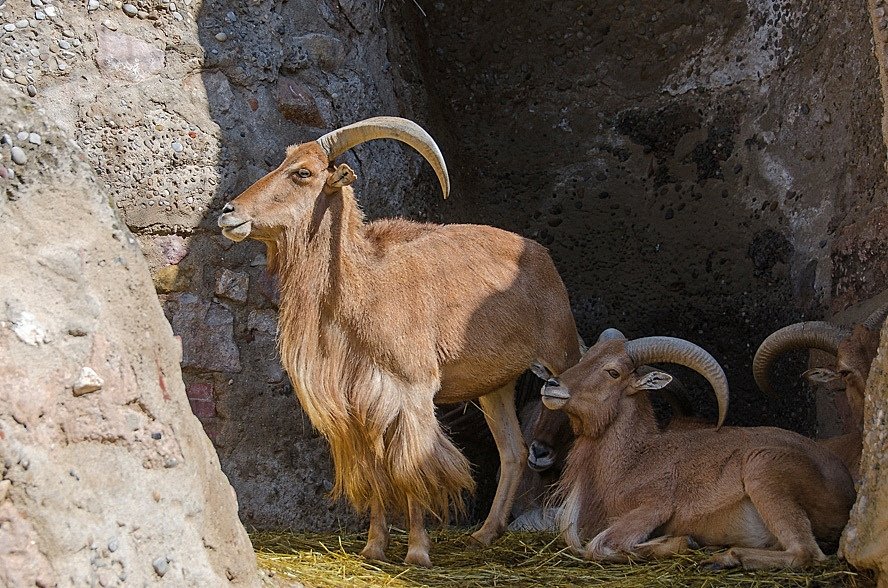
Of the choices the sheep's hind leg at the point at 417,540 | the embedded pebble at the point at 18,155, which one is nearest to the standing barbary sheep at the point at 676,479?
the sheep's hind leg at the point at 417,540

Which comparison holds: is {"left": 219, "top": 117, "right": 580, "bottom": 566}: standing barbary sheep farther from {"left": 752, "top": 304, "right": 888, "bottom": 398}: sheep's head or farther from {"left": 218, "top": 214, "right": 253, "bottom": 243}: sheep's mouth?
{"left": 752, "top": 304, "right": 888, "bottom": 398}: sheep's head

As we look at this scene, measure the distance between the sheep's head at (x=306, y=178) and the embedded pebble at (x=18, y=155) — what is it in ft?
6.82

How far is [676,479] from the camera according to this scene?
6656 millimetres

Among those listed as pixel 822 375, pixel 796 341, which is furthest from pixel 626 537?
pixel 796 341

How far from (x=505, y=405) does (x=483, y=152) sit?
2.77 metres

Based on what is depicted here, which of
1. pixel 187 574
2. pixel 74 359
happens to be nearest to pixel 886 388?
pixel 187 574

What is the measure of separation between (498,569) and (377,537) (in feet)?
2.41

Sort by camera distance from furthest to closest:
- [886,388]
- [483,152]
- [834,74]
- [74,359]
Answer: [483,152] → [834,74] → [886,388] → [74,359]

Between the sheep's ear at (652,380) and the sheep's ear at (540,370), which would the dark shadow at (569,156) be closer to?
the sheep's ear at (540,370)

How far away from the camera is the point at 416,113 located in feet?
29.3

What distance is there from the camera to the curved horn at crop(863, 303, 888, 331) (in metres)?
7.03

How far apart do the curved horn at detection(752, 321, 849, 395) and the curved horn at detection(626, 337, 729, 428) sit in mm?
499

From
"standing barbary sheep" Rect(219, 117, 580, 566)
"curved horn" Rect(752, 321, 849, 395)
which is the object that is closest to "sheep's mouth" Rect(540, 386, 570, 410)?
"standing barbary sheep" Rect(219, 117, 580, 566)

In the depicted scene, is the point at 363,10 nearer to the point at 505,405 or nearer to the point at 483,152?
the point at 483,152
